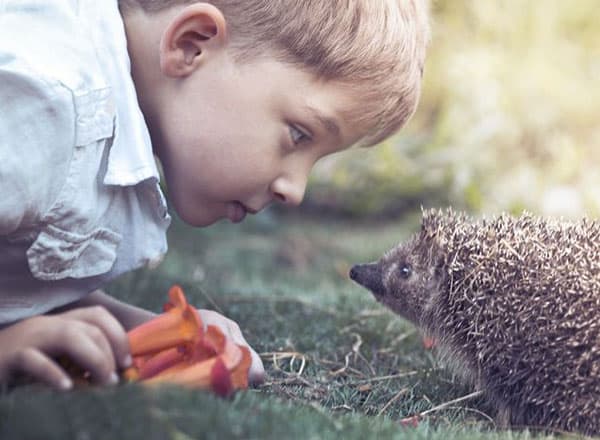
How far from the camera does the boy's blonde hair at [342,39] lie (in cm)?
292

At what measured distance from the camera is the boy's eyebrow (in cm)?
293

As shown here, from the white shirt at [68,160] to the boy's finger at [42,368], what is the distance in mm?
485

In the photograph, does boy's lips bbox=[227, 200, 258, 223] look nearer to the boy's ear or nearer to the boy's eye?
the boy's eye

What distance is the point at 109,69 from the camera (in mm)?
2754

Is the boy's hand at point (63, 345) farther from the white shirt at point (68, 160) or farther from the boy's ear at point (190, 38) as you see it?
the boy's ear at point (190, 38)

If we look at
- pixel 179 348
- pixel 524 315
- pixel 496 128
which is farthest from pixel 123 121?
pixel 496 128

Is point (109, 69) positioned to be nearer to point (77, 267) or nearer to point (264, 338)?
point (77, 267)

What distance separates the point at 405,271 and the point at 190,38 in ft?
5.04

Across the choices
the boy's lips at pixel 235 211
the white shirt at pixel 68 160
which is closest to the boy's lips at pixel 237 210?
the boy's lips at pixel 235 211

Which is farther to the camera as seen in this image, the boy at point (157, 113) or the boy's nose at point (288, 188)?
the boy's nose at point (288, 188)

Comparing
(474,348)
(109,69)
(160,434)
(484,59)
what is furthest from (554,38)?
(160,434)

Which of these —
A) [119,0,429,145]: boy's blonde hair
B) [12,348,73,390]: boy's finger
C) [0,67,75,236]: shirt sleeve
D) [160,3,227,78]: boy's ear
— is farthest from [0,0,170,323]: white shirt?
[12,348,73,390]: boy's finger

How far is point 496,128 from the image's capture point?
29.7 ft

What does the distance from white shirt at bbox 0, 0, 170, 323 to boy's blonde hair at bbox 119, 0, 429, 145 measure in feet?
1.26
